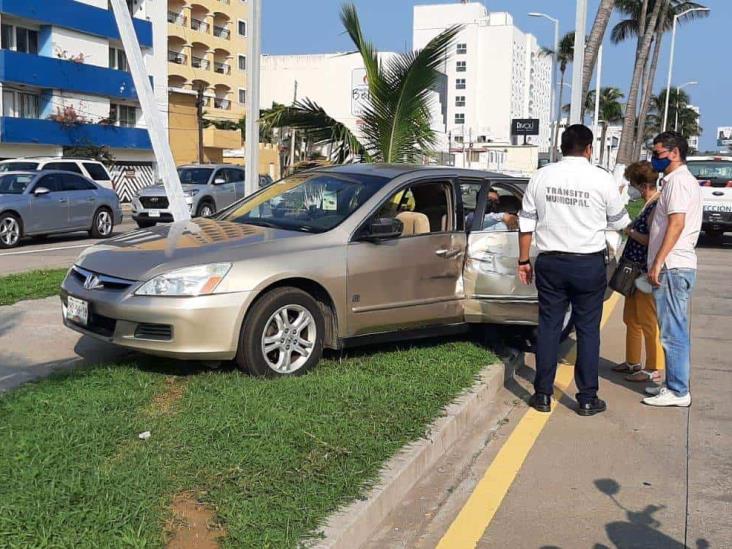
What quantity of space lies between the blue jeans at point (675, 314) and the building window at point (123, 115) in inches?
1576

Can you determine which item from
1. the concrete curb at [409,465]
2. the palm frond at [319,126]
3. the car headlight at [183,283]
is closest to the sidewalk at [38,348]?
the car headlight at [183,283]

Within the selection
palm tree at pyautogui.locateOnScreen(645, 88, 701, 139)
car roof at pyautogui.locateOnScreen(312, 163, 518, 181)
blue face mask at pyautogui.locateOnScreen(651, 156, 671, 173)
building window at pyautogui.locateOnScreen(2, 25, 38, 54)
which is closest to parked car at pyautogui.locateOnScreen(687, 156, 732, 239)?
car roof at pyautogui.locateOnScreen(312, 163, 518, 181)

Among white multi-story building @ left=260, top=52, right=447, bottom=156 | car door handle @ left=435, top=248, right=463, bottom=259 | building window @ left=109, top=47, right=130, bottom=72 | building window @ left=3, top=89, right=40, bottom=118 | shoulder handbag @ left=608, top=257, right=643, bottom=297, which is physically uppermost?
white multi-story building @ left=260, top=52, right=447, bottom=156

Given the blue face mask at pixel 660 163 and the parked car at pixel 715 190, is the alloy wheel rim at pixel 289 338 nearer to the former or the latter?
the blue face mask at pixel 660 163

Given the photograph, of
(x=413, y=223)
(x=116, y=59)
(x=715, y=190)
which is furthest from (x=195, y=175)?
(x=116, y=59)

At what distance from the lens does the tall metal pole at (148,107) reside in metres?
9.20

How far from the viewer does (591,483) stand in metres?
4.70

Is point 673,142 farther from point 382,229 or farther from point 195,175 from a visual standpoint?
point 195,175

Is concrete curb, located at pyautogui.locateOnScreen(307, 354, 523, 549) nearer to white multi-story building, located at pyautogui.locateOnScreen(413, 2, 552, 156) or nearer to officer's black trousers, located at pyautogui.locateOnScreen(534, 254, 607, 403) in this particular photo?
officer's black trousers, located at pyautogui.locateOnScreen(534, 254, 607, 403)

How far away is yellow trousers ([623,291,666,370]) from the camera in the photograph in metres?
6.64

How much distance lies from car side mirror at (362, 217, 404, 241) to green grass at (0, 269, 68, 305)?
169 inches

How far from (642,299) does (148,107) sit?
5.73 meters

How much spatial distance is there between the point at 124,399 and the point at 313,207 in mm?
2298

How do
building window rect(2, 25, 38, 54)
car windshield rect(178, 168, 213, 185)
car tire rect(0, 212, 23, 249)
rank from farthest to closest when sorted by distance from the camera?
building window rect(2, 25, 38, 54) < car windshield rect(178, 168, 213, 185) < car tire rect(0, 212, 23, 249)
